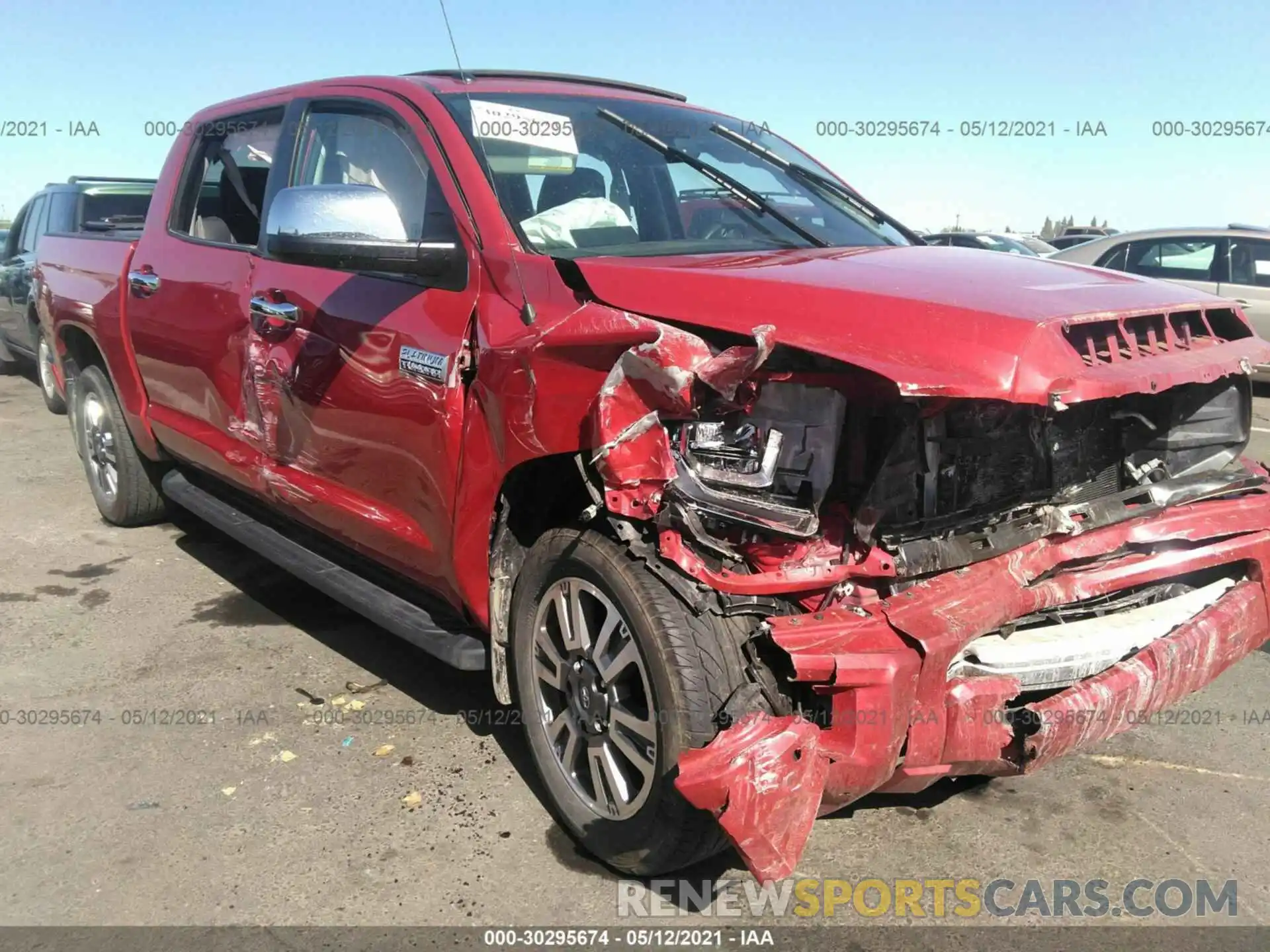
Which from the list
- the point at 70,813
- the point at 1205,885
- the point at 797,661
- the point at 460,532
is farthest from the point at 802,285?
the point at 70,813

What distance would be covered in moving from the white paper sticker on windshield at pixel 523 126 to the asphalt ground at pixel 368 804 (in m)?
1.89

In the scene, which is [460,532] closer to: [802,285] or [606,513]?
[606,513]

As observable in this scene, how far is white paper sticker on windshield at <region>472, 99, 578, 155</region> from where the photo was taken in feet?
10.3

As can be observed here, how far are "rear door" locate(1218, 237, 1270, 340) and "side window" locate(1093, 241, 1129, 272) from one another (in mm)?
983

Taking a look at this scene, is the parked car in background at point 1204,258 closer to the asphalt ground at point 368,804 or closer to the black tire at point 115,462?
the asphalt ground at point 368,804

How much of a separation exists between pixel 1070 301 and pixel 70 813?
303 centimetres

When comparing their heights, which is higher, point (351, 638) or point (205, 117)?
point (205, 117)

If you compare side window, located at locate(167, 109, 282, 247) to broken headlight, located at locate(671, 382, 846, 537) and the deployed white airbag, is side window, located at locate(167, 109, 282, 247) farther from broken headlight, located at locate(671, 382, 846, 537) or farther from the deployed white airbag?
broken headlight, located at locate(671, 382, 846, 537)

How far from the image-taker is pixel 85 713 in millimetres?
3545

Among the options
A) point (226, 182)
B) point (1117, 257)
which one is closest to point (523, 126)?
point (226, 182)

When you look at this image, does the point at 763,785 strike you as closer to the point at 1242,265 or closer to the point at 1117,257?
the point at 1117,257

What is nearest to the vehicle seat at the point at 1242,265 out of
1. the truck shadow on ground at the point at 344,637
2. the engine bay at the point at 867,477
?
the engine bay at the point at 867,477

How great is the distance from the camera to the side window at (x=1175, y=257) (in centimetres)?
1003

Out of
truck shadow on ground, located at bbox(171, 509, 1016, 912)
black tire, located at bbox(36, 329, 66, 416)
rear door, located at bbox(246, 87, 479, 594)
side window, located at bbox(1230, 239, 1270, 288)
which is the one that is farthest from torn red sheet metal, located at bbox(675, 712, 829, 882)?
side window, located at bbox(1230, 239, 1270, 288)
